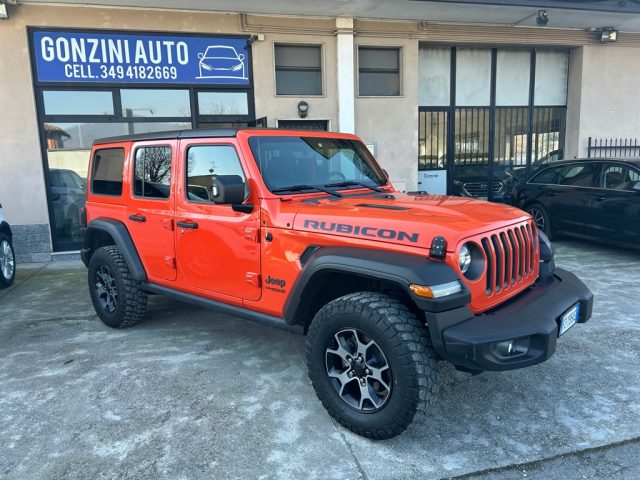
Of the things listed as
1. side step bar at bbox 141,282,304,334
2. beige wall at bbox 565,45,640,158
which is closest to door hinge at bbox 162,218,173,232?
side step bar at bbox 141,282,304,334

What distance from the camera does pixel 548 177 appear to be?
8047mm

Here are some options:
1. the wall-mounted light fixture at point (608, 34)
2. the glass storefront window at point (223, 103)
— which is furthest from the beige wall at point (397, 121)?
the wall-mounted light fixture at point (608, 34)

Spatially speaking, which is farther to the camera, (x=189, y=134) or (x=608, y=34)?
(x=608, y=34)

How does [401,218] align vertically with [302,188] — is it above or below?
below

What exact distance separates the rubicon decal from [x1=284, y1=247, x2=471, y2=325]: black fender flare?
9cm

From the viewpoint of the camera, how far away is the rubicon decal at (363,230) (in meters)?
2.62

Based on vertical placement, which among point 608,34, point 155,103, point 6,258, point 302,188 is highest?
point 608,34

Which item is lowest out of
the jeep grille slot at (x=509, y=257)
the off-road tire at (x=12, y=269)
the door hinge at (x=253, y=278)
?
the off-road tire at (x=12, y=269)

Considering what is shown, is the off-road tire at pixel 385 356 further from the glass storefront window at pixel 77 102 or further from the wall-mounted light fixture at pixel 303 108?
the glass storefront window at pixel 77 102

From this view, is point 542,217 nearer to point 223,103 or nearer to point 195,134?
point 223,103

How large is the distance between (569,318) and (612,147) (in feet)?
30.9

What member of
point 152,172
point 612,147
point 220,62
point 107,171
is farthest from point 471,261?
point 612,147

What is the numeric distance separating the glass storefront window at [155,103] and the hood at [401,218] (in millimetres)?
5869

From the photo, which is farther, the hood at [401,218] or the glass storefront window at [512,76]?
the glass storefront window at [512,76]
